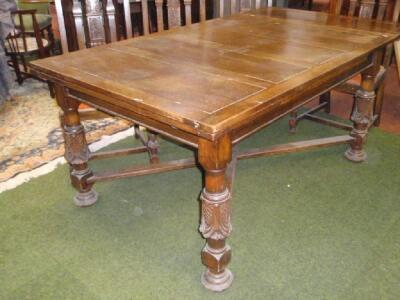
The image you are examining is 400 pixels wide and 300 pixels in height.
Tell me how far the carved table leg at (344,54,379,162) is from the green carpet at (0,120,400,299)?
2.7 inches

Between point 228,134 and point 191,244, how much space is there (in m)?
0.64

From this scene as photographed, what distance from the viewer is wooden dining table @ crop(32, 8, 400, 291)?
109 cm

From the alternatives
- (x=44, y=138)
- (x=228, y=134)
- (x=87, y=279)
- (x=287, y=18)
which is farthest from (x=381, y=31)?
(x=44, y=138)

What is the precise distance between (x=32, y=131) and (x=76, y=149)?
101 cm

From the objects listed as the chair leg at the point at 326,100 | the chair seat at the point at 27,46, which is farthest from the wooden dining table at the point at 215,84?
the chair seat at the point at 27,46

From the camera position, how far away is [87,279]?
1401mm

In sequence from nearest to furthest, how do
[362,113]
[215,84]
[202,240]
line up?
[215,84] < [202,240] < [362,113]

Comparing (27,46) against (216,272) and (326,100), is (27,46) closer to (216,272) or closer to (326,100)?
(326,100)

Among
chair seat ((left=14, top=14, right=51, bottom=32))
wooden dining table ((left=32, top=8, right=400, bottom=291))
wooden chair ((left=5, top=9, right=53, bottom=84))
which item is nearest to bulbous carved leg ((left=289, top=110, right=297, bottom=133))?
wooden dining table ((left=32, top=8, right=400, bottom=291))

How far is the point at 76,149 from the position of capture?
1.64 metres

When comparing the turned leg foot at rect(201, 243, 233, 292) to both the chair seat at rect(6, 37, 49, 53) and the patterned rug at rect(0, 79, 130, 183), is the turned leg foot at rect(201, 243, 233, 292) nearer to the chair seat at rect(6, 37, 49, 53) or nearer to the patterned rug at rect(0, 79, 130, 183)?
the patterned rug at rect(0, 79, 130, 183)

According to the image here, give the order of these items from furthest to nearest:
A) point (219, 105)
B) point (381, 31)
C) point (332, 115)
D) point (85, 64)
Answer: point (332, 115), point (381, 31), point (85, 64), point (219, 105)

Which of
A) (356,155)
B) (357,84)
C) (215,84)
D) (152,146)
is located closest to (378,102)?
(357,84)

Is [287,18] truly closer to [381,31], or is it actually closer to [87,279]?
[381,31]
